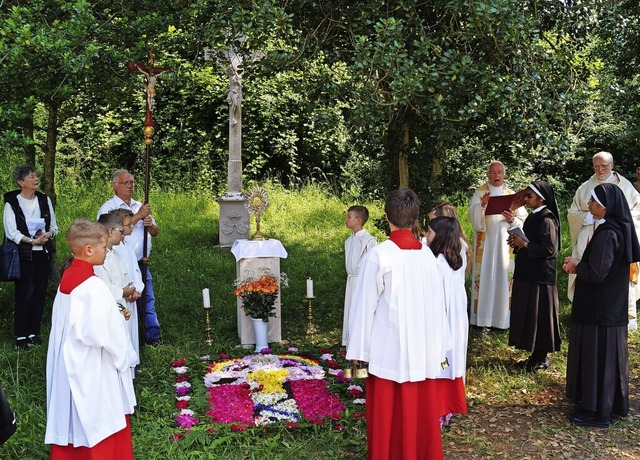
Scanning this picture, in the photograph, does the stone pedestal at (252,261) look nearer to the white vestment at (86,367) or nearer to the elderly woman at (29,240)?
the elderly woman at (29,240)

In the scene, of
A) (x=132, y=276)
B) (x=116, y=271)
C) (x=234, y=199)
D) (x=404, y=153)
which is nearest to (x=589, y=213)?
(x=404, y=153)

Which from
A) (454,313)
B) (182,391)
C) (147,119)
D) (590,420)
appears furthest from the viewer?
(147,119)

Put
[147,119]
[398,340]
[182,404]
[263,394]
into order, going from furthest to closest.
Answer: [147,119], [263,394], [182,404], [398,340]

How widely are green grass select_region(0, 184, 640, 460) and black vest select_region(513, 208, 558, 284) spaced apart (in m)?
0.98

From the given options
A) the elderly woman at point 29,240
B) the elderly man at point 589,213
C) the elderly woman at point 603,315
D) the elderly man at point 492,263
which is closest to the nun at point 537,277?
the elderly woman at point 603,315

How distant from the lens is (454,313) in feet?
16.3

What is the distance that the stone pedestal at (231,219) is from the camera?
39.7ft

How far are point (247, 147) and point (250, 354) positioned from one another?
1006cm

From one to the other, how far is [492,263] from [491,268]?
0.21 feet

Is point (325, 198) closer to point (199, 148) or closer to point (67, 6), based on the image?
point (199, 148)

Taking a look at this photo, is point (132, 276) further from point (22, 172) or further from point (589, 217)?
point (589, 217)

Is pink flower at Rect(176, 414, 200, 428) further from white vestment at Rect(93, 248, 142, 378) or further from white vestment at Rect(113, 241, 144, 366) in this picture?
white vestment at Rect(113, 241, 144, 366)

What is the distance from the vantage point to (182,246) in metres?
11.9

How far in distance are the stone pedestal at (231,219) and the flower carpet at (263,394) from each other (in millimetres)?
5513
